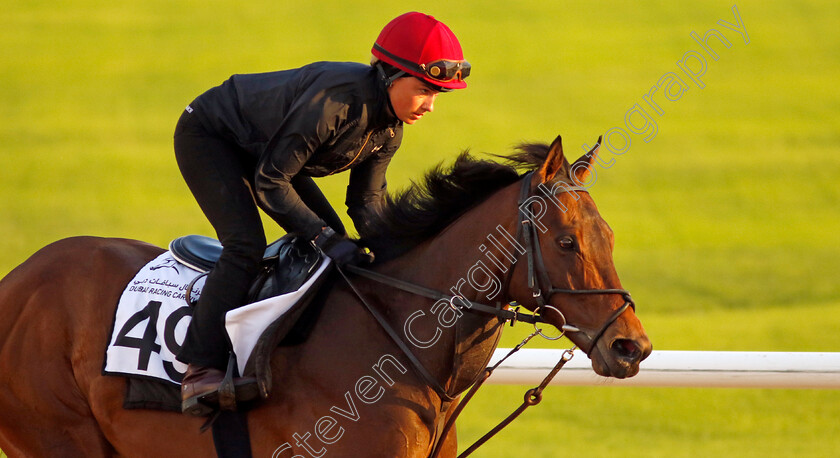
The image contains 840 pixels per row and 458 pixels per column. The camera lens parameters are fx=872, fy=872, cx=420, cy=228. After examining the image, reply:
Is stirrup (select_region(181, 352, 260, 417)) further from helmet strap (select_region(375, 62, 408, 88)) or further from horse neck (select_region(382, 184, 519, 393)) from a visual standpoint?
helmet strap (select_region(375, 62, 408, 88))

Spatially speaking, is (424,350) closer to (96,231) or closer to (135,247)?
(135,247)

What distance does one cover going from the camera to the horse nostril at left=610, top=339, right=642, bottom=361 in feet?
9.04

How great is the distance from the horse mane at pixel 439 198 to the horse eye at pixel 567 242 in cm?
34

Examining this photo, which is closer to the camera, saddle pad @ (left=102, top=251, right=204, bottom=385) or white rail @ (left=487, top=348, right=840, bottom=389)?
saddle pad @ (left=102, top=251, right=204, bottom=385)

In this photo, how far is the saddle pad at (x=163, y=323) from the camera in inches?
121

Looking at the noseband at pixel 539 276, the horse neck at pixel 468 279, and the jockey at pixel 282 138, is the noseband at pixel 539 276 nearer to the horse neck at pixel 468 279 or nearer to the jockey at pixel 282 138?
the horse neck at pixel 468 279

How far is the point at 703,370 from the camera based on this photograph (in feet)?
14.6

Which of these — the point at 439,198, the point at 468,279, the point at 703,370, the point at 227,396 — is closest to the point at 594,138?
the point at 703,370

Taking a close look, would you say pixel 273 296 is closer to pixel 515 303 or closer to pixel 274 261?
pixel 274 261

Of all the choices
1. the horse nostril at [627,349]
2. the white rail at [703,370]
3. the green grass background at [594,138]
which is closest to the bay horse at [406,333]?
the horse nostril at [627,349]

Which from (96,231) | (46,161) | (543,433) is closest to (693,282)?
(543,433)

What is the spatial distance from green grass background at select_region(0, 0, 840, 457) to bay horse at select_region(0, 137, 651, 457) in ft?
10.1

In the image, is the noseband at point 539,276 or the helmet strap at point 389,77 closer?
the noseband at point 539,276

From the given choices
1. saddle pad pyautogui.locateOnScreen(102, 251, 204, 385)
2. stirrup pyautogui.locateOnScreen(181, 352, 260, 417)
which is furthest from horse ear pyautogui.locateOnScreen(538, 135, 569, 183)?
saddle pad pyautogui.locateOnScreen(102, 251, 204, 385)
